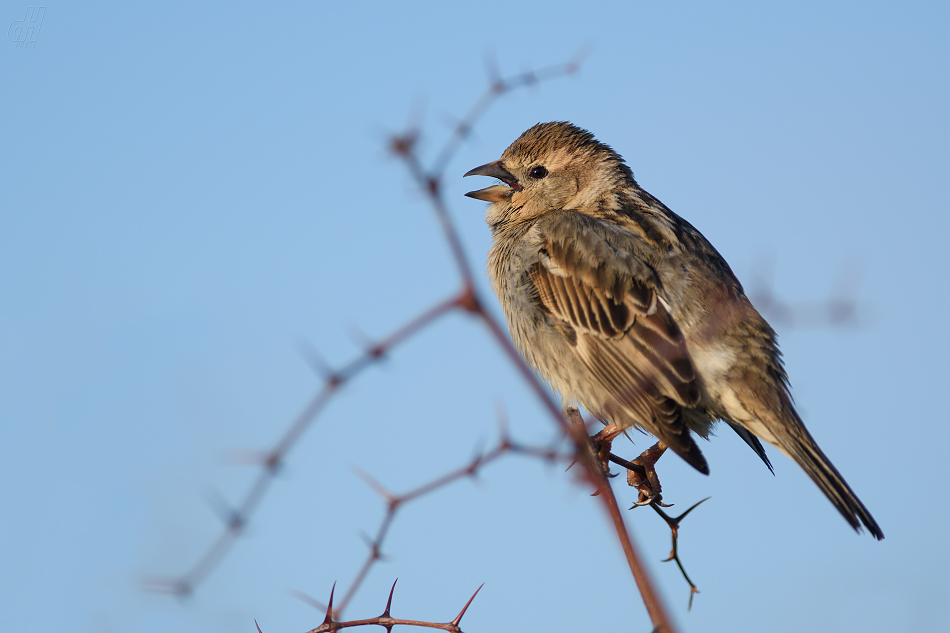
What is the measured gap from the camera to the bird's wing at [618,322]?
4.79 m

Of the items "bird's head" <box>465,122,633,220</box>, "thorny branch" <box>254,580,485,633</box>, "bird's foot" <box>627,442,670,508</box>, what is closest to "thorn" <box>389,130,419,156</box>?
"thorny branch" <box>254,580,485,633</box>

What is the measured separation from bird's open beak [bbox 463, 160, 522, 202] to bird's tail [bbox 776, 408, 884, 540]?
9.37 ft

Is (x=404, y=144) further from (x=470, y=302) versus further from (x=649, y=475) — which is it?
(x=649, y=475)

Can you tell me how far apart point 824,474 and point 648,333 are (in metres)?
1.26

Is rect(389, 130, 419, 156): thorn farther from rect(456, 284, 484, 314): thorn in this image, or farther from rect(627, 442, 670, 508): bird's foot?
rect(627, 442, 670, 508): bird's foot

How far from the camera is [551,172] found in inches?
268

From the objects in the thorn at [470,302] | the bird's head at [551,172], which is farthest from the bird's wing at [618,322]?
the thorn at [470,302]

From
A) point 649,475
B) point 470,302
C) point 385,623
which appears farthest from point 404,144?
point 649,475

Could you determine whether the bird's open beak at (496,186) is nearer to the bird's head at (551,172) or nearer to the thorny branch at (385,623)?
the bird's head at (551,172)

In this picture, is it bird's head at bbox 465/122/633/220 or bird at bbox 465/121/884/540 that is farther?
bird's head at bbox 465/122/633/220

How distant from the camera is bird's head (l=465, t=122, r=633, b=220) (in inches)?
264

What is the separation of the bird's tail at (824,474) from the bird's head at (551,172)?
2.54m

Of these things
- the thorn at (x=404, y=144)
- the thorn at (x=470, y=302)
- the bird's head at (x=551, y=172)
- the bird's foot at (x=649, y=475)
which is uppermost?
the bird's head at (x=551, y=172)

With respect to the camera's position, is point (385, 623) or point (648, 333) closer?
point (385, 623)
